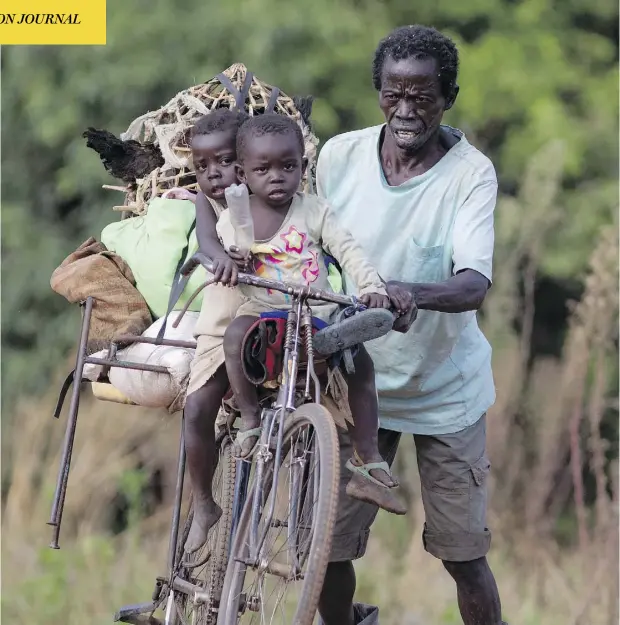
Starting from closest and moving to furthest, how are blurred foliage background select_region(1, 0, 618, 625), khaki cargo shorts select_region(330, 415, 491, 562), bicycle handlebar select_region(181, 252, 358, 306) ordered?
1. bicycle handlebar select_region(181, 252, 358, 306)
2. khaki cargo shorts select_region(330, 415, 491, 562)
3. blurred foliage background select_region(1, 0, 618, 625)

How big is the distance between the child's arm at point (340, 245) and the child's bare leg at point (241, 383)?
30 cm

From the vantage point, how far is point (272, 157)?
3.66 meters

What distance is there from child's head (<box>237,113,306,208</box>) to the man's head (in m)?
0.42

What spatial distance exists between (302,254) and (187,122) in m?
1.01

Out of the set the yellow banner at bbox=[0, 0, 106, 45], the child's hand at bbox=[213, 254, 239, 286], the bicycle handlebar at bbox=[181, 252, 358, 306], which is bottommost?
the bicycle handlebar at bbox=[181, 252, 358, 306]

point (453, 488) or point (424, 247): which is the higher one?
point (424, 247)

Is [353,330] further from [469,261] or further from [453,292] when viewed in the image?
[469,261]

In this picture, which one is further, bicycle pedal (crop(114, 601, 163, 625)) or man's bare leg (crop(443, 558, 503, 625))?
bicycle pedal (crop(114, 601, 163, 625))

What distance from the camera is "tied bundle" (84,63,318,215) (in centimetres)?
448

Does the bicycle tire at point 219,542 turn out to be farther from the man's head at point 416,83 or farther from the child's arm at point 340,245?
the man's head at point 416,83

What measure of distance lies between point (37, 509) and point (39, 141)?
2516 mm

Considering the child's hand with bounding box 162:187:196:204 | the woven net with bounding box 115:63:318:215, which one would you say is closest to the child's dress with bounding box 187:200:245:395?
the child's hand with bounding box 162:187:196:204

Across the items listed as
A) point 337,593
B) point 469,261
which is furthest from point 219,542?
point 469,261

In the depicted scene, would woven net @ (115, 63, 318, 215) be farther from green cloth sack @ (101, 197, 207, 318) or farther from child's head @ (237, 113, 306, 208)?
child's head @ (237, 113, 306, 208)
